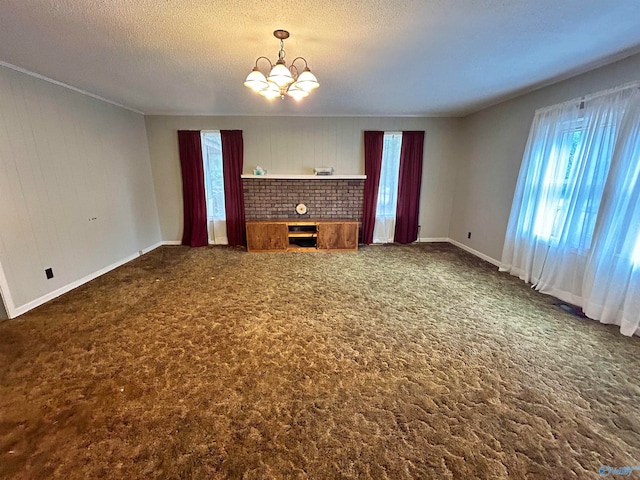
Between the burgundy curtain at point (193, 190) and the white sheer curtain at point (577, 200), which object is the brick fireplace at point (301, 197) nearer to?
the burgundy curtain at point (193, 190)

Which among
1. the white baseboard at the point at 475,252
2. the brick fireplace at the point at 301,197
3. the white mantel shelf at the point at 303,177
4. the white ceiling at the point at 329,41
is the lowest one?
the white baseboard at the point at 475,252

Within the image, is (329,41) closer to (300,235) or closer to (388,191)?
(300,235)

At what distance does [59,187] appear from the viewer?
10.1 feet

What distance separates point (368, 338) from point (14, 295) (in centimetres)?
339

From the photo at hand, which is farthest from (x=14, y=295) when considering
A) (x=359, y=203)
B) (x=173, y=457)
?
(x=359, y=203)

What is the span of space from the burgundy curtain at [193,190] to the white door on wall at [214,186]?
9 centimetres

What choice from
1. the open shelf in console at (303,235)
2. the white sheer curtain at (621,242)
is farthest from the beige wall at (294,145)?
the white sheer curtain at (621,242)

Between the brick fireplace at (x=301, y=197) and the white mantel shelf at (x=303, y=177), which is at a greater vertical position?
the white mantel shelf at (x=303, y=177)

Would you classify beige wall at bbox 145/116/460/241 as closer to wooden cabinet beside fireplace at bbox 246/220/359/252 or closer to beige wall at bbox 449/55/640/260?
beige wall at bbox 449/55/640/260

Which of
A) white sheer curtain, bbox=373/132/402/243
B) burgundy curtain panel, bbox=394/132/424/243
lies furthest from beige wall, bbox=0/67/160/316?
burgundy curtain panel, bbox=394/132/424/243

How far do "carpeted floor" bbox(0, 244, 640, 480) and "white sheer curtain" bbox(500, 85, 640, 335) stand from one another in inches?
13.5

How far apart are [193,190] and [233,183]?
73 centimetres

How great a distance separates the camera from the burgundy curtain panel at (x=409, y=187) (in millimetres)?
4945

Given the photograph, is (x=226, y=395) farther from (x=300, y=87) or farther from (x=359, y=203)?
(x=359, y=203)
